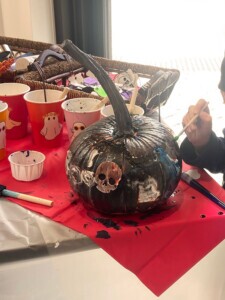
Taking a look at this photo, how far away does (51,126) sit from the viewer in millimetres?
823

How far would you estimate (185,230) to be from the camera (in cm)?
60

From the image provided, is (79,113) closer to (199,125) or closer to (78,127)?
(78,127)

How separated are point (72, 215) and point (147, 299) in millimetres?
240

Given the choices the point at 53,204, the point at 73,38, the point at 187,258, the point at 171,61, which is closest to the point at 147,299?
the point at 187,258

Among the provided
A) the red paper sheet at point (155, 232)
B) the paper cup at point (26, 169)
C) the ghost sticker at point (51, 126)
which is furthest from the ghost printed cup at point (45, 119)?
the red paper sheet at point (155, 232)

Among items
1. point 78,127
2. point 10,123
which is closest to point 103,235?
point 78,127

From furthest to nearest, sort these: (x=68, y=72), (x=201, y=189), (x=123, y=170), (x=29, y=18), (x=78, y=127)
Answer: (x=29, y=18)
(x=68, y=72)
(x=78, y=127)
(x=201, y=189)
(x=123, y=170)

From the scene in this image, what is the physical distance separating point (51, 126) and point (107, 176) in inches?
12.0

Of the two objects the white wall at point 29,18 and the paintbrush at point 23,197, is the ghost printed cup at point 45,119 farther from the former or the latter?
the white wall at point 29,18

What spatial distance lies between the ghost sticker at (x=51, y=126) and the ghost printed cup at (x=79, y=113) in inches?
1.2

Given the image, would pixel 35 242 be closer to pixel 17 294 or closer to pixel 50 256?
pixel 50 256

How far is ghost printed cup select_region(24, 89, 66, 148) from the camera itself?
800 mm

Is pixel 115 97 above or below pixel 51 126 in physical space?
above

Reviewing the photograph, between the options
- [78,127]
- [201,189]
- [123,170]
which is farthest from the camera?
[78,127]
